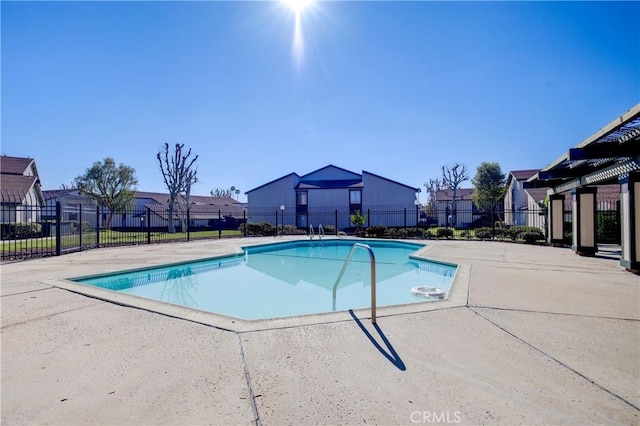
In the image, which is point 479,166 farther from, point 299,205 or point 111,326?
point 111,326

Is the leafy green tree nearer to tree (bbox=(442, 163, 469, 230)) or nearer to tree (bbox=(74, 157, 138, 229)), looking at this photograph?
tree (bbox=(442, 163, 469, 230))

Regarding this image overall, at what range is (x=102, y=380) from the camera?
2.33m

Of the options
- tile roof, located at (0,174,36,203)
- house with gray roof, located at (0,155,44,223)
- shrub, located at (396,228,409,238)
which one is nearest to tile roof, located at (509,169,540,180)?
shrub, located at (396,228,409,238)

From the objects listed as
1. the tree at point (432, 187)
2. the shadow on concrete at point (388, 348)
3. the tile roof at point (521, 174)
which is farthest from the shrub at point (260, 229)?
the tree at point (432, 187)

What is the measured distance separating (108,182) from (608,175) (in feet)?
130

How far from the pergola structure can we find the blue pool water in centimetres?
401

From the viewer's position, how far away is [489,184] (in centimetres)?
3344

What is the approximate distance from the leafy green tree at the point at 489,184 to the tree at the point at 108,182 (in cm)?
3988

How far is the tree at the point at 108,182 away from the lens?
104ft

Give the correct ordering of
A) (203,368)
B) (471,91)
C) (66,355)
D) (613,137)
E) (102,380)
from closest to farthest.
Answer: (102,380) → (203,368) → (66,355) → (613,137) → (471,91)

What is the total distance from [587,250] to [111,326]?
13.4 metres

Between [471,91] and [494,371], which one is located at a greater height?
[471,91]

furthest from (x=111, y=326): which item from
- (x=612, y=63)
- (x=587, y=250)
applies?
(x=612, y=63)

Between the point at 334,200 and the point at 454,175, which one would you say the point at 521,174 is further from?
the point at 334,200
